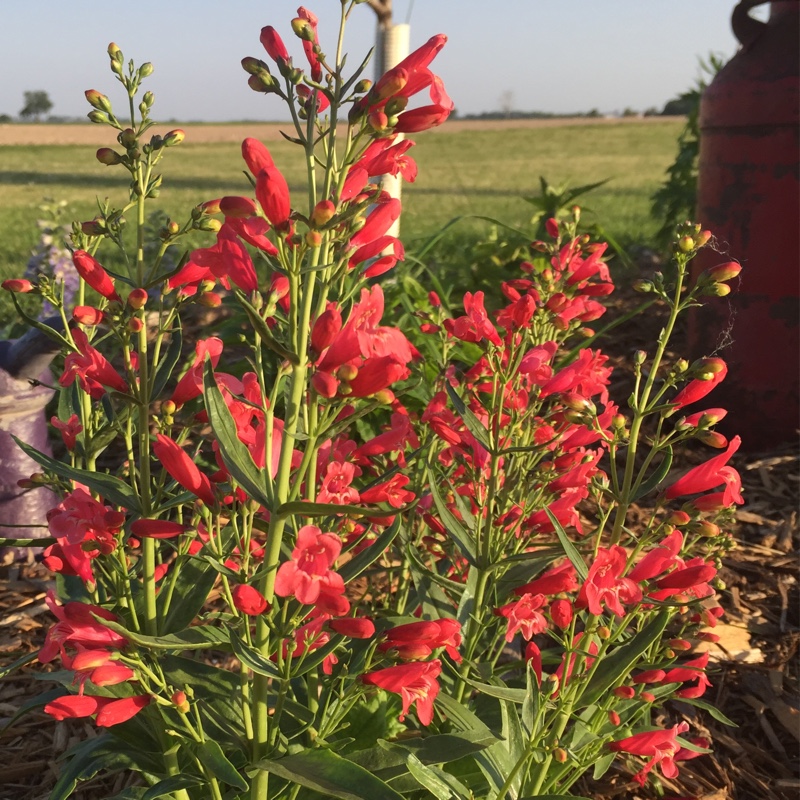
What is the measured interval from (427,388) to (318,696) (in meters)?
1.80

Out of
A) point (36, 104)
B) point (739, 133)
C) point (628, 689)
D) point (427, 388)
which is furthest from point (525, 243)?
point (36, 104)

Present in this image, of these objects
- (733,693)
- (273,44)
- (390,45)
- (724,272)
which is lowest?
(733,693)

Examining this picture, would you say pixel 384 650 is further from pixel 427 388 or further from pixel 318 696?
pixel 427 388

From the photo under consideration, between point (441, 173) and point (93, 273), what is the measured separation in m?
22.9

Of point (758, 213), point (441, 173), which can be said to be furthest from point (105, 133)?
point (758, 213)

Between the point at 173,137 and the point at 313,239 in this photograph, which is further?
the point at 173,137

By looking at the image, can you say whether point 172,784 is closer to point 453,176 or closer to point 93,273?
point 93,273

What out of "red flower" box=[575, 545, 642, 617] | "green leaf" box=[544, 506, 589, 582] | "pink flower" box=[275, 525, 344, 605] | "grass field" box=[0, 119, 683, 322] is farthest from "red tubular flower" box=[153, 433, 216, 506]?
"grass field" box=[0, 119, 683, 322]

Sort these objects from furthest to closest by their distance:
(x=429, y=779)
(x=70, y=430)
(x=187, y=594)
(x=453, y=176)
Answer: (x=453, y=176)
(x=70, y=430)
(x=187, y=594)
(x=429, y=779)

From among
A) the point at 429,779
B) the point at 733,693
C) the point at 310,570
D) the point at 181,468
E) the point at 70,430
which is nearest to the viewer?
the point at 310,570

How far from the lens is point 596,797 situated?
2.53 m

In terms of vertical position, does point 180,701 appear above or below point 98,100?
below

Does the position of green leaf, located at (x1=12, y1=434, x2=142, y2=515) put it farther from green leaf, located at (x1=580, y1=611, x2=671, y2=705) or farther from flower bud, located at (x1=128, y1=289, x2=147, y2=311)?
green leaf, located at (x1=580, y1=611, x2=671, y2=705)

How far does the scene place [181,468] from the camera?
62.6 inches
